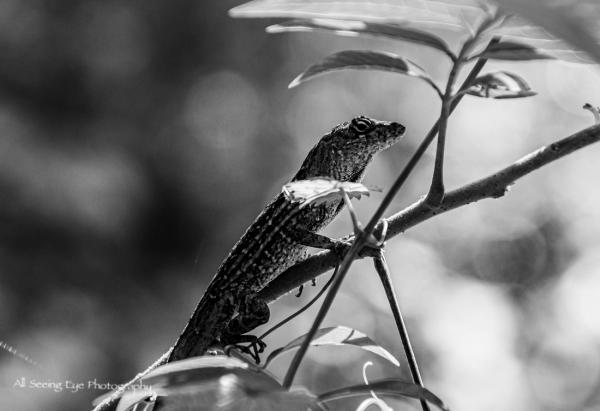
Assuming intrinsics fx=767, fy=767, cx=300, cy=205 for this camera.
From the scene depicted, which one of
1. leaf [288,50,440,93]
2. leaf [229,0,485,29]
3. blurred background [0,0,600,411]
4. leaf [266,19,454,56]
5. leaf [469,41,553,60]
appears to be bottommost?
blurred background [0,0,600,411]

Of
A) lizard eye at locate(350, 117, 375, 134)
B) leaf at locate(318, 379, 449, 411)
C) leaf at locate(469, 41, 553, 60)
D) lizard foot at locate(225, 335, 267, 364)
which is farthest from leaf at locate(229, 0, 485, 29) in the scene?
lizard eye at locate(350, 117, 375, 134)

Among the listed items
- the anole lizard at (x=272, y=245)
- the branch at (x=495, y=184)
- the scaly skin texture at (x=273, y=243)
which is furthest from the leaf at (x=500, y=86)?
the scaly skin texture at (x=273, y=243)

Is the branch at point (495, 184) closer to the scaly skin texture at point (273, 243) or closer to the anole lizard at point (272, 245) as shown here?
the anole lizard at point (272, 245)

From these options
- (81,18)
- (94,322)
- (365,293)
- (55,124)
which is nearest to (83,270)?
(94,322)

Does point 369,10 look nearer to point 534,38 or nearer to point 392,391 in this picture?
point 534,38

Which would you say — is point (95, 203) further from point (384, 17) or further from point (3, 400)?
point (384, 17)

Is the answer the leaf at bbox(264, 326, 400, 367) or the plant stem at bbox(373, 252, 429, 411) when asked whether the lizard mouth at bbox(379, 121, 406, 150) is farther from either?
the leaf at bbox(264, 326, 400, 367)
